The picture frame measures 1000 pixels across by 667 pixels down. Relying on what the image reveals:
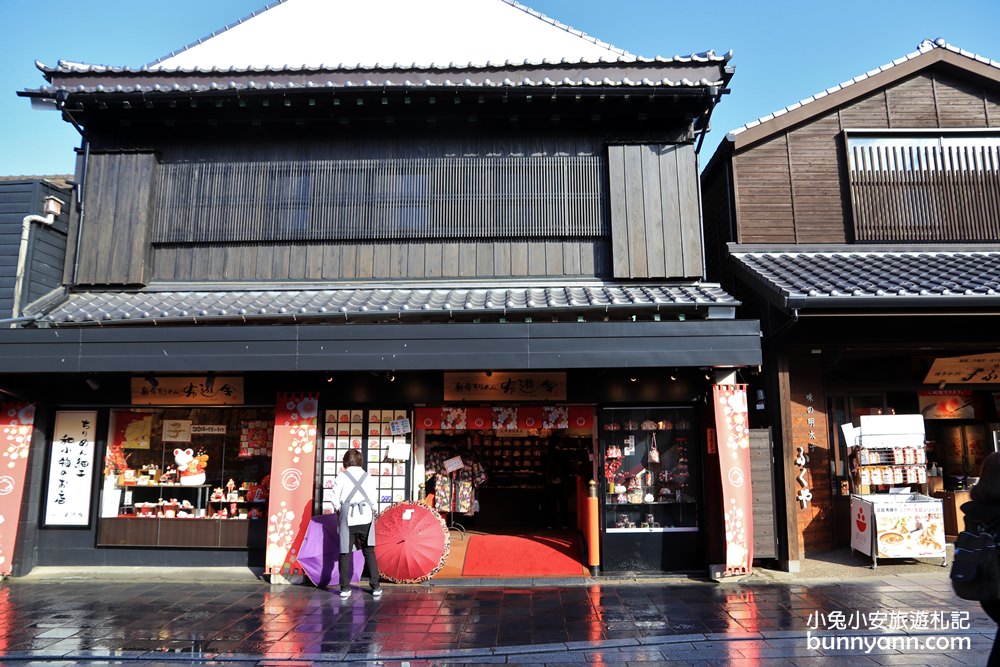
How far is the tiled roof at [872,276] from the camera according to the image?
8875mm

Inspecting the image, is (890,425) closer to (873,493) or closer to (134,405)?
(873,493)

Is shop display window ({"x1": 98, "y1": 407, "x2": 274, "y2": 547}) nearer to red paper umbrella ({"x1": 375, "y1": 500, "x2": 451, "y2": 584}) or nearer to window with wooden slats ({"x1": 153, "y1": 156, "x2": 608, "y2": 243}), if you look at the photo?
red paper umbrella ({"x1": 375, "y1": 500, "x2": 451, "y2": 584})

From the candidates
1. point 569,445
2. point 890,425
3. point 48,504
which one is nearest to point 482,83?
point 569,445

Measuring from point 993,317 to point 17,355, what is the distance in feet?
51.4

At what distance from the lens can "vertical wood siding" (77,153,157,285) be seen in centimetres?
1062

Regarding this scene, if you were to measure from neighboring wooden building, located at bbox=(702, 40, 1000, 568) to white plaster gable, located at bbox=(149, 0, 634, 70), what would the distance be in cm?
420

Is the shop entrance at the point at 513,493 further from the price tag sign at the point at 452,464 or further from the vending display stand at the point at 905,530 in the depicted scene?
the vending display stand at the point at 905,530

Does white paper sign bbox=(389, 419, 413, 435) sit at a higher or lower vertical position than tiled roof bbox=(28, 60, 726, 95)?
lower

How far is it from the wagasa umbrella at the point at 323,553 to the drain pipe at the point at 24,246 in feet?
18.9

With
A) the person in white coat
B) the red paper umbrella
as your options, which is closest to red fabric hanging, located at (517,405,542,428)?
the red paper umbrella

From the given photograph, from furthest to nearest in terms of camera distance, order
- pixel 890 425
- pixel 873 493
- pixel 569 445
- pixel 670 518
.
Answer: pixel 569 445, pixel 873 493, pixel 890 425, pixel 670 518

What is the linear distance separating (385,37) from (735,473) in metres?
11.3

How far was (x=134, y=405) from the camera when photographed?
10.2 metres

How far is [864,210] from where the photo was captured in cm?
1133
